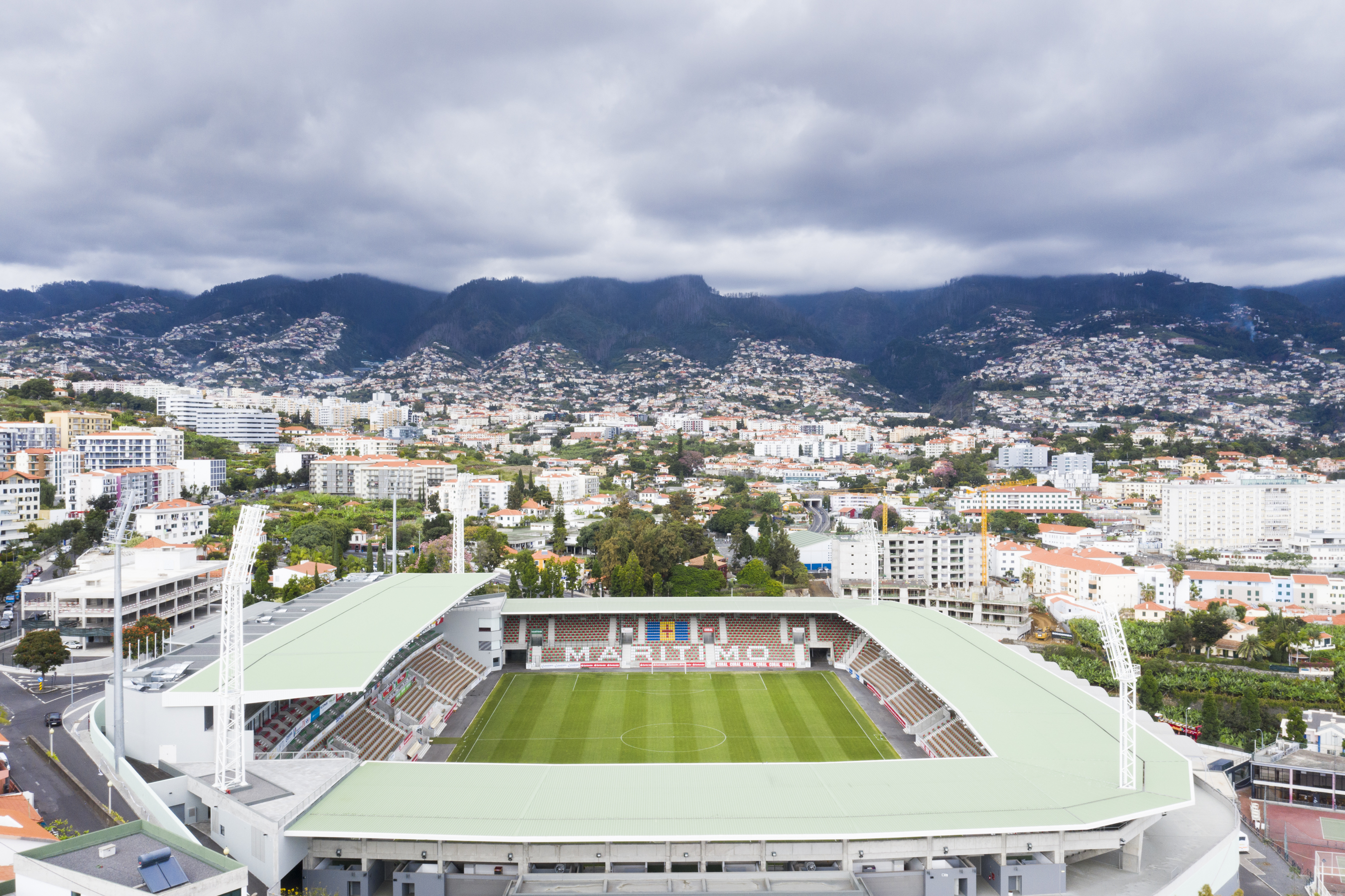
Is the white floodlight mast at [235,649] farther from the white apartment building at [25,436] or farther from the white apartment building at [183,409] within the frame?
the white apartment building at [183,409]

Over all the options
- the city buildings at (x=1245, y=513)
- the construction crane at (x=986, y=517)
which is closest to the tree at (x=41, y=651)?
the construction crane at (x=986, y=517)

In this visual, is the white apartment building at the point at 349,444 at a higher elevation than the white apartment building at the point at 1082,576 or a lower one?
higher

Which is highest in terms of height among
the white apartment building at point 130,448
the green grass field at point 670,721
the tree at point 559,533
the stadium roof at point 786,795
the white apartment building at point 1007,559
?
the white apartment building at point 130,448

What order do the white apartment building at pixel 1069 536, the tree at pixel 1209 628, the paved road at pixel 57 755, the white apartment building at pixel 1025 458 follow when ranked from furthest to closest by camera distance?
the white apartment building at pixel 1025 458 < the white apartment building at pixel 1069 536 < the tree at pixel 1209 628 < the paved road at pixel 57 755

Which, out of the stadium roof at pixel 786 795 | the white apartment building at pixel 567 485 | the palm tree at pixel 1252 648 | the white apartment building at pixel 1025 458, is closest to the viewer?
the stadium roof at pixel 786 795

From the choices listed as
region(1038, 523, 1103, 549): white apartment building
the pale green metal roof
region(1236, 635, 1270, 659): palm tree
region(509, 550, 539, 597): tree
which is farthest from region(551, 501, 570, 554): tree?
region(1236, 635, 1270, 659): palm tree

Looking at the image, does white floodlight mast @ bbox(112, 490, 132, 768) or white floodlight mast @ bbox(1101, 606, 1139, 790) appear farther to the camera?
white floodlight mast @ bbox(112, 490, 132, 768)

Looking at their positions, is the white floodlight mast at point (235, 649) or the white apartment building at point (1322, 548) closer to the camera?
the white floodlight mast at point (235, 649)

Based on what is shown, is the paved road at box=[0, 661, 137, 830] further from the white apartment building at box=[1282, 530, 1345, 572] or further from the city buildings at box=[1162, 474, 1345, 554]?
the city buildings at box=[1162, 474, 1345, 554]
